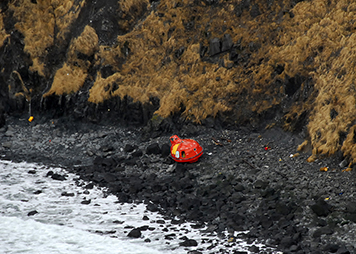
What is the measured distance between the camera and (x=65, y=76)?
26641 millimetres

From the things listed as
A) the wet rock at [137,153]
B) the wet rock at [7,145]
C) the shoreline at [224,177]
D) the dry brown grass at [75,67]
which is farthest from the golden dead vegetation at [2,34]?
the wet rock at [137,153]

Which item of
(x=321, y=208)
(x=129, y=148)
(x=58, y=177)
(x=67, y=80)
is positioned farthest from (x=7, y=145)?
(x=321, y=208)

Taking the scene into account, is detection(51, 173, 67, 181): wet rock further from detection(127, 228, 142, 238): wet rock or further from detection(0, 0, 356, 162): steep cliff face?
detection(127, 228, 142, 238): wet rock

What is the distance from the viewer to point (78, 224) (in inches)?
584

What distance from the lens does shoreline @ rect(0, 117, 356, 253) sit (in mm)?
13008

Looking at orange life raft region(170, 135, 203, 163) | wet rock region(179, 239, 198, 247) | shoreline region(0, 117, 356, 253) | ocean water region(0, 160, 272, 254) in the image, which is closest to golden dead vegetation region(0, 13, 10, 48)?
shoreline region(0, 117, 356, 253)

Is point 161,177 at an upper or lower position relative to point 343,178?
lower

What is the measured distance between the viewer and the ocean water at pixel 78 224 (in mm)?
13086

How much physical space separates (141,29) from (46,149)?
34.0 ft

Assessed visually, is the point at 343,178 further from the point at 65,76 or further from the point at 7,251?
the point at 65,76

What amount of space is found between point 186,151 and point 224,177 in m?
2.52

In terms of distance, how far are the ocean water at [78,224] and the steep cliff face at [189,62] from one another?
23.3 feet

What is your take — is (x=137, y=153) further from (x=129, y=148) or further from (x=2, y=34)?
(x=2, y=34)

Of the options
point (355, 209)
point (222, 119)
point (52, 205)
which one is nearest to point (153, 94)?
point (222, 119)
